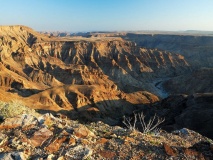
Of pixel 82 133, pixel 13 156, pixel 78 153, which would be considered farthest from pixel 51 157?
pixel 82 133

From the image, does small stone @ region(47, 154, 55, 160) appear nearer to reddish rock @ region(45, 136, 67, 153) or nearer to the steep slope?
reddish rock @ region(45, 136, 67, 153)

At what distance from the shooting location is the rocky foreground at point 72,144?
29.9 ft

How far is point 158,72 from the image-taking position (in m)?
105

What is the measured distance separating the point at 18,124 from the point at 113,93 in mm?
50767

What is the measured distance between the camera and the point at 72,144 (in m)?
9.80

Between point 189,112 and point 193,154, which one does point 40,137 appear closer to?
point 193,154

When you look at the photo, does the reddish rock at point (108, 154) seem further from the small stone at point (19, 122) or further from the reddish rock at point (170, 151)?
the small stone at point (19, 122)

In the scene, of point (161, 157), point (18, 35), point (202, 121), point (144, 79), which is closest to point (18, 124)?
point (161, 157)

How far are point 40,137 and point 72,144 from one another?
3.47 ft

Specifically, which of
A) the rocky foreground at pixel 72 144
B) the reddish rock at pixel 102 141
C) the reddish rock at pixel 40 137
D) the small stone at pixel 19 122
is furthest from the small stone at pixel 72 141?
the small stone at pixel 19 122

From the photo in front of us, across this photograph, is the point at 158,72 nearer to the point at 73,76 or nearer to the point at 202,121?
the point at 73,76

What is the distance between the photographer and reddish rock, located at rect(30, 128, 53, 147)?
954 centimetres

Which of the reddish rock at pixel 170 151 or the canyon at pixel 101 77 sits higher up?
the reddish rock at pixel 170 151

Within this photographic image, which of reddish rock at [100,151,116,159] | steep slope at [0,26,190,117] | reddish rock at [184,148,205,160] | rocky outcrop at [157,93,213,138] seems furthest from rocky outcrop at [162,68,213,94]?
reddish rock at [100,151,116,159]
